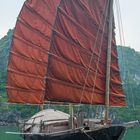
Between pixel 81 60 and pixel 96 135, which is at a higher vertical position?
pixel 81 60

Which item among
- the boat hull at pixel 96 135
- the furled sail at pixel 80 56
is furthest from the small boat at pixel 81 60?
the boat hull at pixel 96 135

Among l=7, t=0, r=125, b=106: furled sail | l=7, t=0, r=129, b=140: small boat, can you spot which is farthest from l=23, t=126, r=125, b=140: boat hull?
l=7, t=0, r=125, b=106: furled sail

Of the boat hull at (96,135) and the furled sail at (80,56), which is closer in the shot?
the boat hull at (96,135)

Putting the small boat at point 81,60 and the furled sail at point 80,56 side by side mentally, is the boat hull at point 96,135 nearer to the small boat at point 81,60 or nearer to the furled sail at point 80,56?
the small boat at point 81,60

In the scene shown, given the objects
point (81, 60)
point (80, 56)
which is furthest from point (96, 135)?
point (80, 56)

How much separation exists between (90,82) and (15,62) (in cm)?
724

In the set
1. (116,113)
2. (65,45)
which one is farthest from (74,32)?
(116,113)

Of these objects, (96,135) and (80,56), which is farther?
(80,56)

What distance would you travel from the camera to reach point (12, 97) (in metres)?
27.9

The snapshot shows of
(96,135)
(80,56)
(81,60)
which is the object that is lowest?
(96,135)

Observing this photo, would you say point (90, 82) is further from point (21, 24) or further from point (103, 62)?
point (21, 24)

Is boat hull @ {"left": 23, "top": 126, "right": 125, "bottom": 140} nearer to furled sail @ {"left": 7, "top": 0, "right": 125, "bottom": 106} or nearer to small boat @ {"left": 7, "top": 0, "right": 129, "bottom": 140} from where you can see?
small boat @ {"left": 7, "top": 0, "right": 129, "bottom": 140}

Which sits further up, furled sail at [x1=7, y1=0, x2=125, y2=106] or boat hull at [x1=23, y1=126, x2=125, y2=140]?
furled sail at [x1=7, y1=0, x2=125, y2=106]

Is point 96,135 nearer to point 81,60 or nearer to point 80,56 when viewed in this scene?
point 81,60
